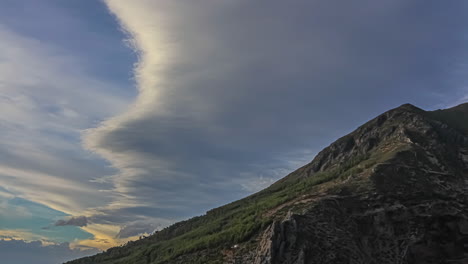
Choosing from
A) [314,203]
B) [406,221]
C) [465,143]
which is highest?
[465,143]

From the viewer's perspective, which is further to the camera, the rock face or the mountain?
the mountain

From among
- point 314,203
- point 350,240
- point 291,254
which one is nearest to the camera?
point 291,254

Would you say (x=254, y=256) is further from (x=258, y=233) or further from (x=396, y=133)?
(x=396, y=133)

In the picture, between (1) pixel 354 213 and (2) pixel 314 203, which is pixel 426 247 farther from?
(2) pixel 314 203

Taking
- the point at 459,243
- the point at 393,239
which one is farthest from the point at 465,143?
the point at 393,239

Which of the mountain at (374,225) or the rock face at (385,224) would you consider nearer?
the rock face at (385,224)

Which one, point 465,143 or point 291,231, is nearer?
point 291,231

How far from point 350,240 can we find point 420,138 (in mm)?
90475

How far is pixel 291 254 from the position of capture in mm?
77312

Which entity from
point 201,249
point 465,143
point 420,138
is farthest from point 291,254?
point 465,143

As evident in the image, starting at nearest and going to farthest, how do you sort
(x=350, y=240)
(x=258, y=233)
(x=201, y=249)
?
(x=350, y=240)
(x=258, y=233)
(x=201, y=249)

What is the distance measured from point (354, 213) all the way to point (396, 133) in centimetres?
9495

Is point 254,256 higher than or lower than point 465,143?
lower

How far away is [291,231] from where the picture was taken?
8119 cm
